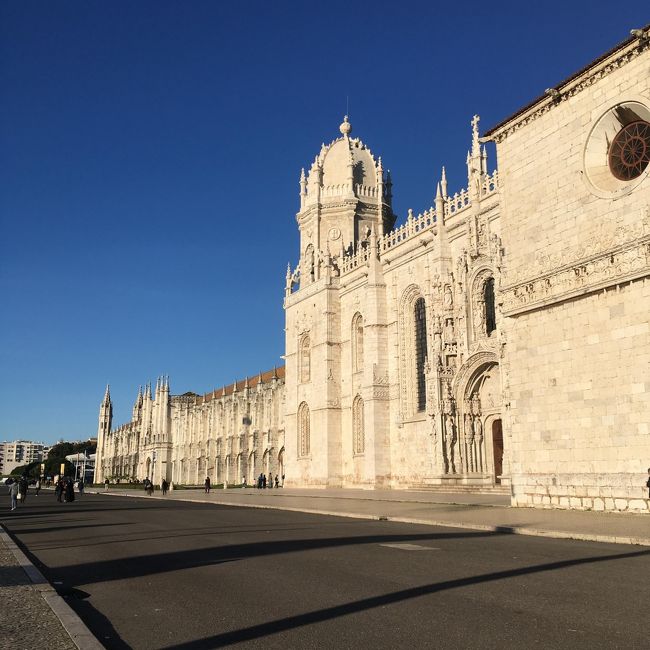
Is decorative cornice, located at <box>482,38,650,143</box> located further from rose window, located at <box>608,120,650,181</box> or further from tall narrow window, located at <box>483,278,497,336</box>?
tall narrow window, located at <box>483,278,497,336</box>

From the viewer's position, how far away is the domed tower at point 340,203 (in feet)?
165

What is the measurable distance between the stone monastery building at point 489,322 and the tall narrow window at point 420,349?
0.26ft

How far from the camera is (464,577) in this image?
8.56 meters

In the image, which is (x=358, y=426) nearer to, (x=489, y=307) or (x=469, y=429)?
(x=469, y=429)

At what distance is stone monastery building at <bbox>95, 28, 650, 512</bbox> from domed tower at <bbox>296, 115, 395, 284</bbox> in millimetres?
124

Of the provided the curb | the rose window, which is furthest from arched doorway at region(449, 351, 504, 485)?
the curb

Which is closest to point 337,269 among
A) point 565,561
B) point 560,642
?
point 565,561

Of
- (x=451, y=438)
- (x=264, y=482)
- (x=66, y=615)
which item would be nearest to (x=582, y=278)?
(x=451, y=438)

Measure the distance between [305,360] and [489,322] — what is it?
18.5 meters

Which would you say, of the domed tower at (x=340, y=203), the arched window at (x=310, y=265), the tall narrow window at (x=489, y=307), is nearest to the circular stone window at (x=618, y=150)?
the tall narrow window at (x=489, y=307)

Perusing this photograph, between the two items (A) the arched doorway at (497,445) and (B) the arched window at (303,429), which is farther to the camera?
(B) the arched window at (303,429)

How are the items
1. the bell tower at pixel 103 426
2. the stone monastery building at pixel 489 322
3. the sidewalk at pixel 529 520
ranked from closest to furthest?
the sidewalk at pixel 529 520
the stone monastery building at pixel 489 322
the bell tower at pixel 103 426

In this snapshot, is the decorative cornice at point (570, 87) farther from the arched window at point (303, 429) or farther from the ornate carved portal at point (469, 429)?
the arched window at point (303, 429)

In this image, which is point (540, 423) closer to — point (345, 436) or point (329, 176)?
point (345, 436)
